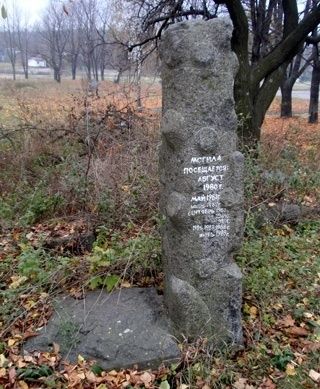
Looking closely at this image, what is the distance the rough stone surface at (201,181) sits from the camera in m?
2.89

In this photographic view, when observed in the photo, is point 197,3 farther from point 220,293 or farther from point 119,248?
point 220,293

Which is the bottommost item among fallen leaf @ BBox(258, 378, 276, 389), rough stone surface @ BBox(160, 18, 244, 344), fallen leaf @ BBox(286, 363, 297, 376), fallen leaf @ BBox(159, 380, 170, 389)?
fallen leaf @ BBox(258, 378, 276, 389)

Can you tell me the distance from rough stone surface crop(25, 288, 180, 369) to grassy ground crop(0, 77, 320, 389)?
9 cm

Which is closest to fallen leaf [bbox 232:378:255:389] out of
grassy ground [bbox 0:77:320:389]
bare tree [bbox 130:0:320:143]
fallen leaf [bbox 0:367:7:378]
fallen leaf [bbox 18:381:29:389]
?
grassy ground [bbox 0:77:320:389]

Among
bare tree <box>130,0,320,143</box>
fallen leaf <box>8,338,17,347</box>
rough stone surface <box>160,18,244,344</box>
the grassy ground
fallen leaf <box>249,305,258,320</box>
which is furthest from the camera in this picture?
bare tree <box>130,0,320,143</box>

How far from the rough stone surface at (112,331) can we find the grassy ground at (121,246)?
0.29 ft

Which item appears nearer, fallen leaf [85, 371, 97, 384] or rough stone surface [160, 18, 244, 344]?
rough stone surface [160, 18, 244, 344]

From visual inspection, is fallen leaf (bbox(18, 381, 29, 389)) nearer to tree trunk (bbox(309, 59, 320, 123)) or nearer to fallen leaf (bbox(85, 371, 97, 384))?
fallen leaf (bbox(85, 371, 97, 384))

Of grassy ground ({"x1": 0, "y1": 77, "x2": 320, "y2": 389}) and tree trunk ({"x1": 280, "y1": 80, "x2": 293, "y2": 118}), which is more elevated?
tree trunk ({"x1": 280, "y1": 80, "x2": 293, "y2": 118})

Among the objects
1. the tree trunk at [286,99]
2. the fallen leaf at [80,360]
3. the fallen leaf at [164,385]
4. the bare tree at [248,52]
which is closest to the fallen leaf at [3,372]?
the fallen leaf at [80,360]

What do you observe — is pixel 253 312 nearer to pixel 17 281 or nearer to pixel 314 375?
pixel 314 375

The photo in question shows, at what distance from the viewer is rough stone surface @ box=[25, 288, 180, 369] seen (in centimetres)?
316

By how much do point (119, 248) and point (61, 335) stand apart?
1.13m

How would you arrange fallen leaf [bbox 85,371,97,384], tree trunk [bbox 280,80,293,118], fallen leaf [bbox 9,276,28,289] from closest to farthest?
fallen leaf [bbox 85,371,97,384]
fallen leaf [bbox 9,276,28,289]
tree trunk [bbox 280,80,293,118]
